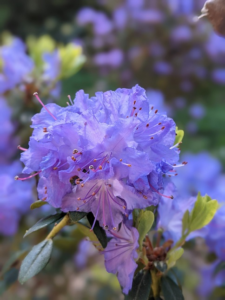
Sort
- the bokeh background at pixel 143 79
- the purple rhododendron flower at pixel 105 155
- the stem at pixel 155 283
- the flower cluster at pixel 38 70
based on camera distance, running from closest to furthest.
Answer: the purple rhododendron flower at pixel 105 155
the stem at pixel 155 283
the flower cluster at pixel 38 70
the bokeh background at pixel 143 79

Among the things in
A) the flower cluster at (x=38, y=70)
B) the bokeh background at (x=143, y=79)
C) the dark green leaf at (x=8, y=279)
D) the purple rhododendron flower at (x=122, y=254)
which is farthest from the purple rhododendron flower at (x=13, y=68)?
the purple rhododendron flower at (x=122, y=254)

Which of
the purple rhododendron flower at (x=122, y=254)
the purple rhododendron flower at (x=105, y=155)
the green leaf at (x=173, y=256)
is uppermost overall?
the purple rhododendron flower at (x=105, y=155)

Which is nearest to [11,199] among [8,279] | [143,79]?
[8,279]

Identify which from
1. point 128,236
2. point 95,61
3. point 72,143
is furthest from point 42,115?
point 95,61

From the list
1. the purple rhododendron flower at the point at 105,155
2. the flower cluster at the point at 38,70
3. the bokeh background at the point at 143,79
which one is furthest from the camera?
the bokeh background at the point at 143,79

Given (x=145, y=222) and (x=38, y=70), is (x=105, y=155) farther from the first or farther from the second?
(x=38, y=70)

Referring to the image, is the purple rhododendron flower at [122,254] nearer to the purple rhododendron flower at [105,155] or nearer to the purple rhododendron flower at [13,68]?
the purple rhododendron flower at [105,155]

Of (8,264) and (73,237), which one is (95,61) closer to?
(73,237)
